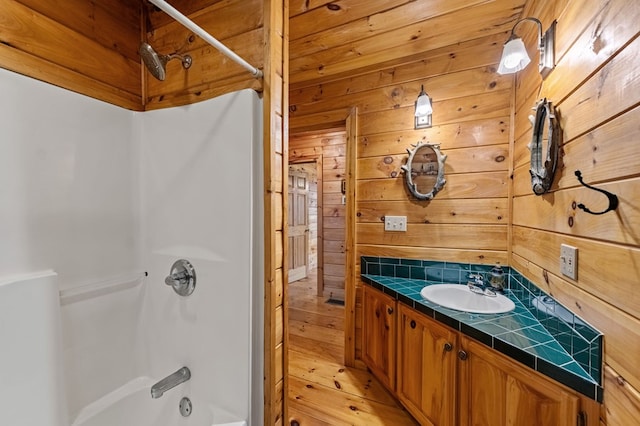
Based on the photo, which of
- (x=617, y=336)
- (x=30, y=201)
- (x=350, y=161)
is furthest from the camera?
(x=350, y=161)

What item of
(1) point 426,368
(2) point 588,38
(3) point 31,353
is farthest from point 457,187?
(3) point 31,353

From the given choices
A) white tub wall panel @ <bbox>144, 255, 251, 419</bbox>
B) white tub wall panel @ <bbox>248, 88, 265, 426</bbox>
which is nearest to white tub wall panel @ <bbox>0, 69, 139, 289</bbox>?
white tub wall panel @ <bbox>144, 255, 251, 419</bbox>

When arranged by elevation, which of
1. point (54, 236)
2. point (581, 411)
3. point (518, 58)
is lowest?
point (581, 411)

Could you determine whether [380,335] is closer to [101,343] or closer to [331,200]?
Answer: [101,343]

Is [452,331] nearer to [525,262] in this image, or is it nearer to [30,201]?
[525,262]

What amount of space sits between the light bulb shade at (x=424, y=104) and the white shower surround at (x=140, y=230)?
4.36 feet

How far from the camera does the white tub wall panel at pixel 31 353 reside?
3.04 ft

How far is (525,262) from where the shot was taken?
1533 mm

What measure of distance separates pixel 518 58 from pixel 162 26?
6.07 ft

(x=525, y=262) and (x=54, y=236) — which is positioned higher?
(x=54, y=236)

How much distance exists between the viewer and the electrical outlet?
999 millimetres

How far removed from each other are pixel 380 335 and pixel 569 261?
4.14 feet

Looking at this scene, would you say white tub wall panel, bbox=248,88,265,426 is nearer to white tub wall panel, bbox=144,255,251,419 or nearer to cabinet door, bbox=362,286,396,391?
white tub wall panel, bbox=144,255,251,419

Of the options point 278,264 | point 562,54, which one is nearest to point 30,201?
point 278,264
